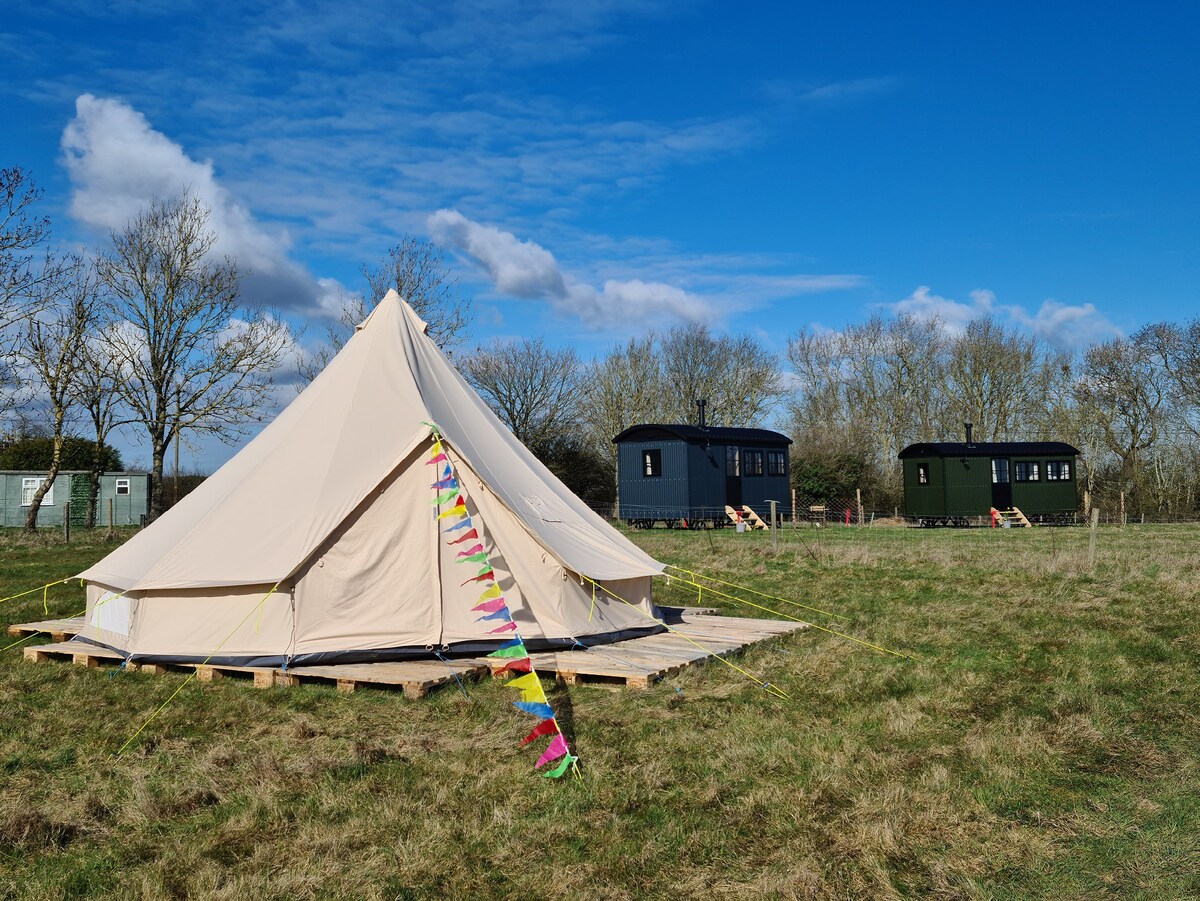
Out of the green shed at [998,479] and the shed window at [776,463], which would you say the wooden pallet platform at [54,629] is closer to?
the shed window at [776,463]

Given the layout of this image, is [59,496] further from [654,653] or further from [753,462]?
[654,653]

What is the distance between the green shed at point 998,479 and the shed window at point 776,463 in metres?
4.60

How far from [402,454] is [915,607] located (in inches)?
245

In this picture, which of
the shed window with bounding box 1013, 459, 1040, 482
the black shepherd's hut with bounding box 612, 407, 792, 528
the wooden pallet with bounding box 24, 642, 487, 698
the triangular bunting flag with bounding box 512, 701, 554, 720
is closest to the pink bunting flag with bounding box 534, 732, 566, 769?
the triangular bunting flag with bounding box 512, 701, 554, 720

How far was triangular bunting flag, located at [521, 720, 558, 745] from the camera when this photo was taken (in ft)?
16.9

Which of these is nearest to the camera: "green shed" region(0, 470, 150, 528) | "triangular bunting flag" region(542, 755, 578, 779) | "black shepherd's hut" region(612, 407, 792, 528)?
"triangular bunting flag" region(542, 755, 578, 779)

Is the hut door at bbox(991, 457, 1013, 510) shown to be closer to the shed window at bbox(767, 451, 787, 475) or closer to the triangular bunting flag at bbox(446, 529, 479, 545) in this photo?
the shed window at bbox(767, 451, 787, 475)

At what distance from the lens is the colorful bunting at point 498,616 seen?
4.79 metres

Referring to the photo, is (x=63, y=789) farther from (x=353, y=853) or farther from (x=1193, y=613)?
(x=1193, y=613)

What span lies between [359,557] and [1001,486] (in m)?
26.9

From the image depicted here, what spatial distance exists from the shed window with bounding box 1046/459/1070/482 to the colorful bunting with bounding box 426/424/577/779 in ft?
88.6

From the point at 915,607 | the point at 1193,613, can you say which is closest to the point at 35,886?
the point at 915,607

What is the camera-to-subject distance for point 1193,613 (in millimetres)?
9742

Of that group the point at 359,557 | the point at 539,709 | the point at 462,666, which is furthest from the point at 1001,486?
the point at 539,709
